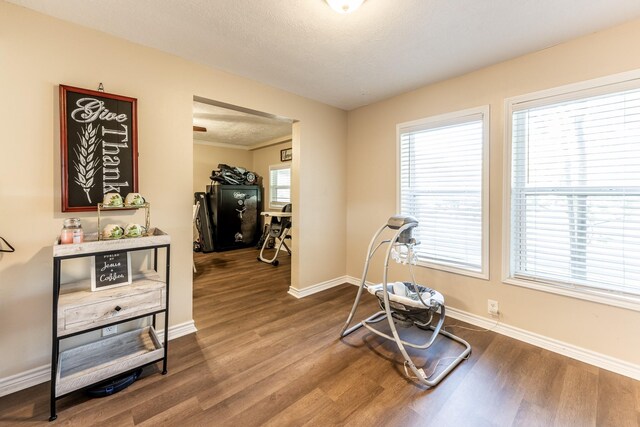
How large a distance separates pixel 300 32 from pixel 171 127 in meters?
1.29

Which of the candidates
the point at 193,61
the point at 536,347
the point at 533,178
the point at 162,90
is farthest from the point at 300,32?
the point at 536,347

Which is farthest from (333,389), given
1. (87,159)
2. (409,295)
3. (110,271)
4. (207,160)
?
(207,160)

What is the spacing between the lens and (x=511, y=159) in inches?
92.8

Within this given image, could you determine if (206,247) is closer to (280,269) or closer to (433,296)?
(280,269)

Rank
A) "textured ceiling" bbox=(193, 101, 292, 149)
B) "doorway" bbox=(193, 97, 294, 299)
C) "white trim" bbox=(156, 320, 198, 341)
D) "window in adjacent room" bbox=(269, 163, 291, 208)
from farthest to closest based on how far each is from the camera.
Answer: "window in adjacent room" bbox=(269, 163, 291, 208)
"doorway" bbox=(193, 97, 294, 299)
"textured ceiling" bbox=(193, 101, 292, 149)
"white trim" bbox=(156, 320, 198, 341)

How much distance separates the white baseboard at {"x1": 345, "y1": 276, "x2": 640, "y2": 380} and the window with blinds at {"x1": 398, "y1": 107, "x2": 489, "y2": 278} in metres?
0.44

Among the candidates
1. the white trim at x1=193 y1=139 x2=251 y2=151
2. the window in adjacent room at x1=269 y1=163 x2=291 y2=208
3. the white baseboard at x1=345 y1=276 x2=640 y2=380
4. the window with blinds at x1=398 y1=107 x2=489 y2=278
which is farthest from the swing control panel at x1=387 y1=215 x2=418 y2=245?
the white trim at x1=193 y1=139 x2=251 y2=151

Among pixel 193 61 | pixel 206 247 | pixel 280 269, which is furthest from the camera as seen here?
pixel 206 247

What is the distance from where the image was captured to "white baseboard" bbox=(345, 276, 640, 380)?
6.19 feet

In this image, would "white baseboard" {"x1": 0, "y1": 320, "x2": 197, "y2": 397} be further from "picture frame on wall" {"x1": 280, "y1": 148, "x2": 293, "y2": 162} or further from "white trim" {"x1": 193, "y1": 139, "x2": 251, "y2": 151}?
"white trim" {"x1": 193, "y1": 139, "x2": 251, "y2": 151}

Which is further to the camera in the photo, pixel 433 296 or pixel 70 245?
pixel 433 296

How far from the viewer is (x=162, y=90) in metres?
2.21

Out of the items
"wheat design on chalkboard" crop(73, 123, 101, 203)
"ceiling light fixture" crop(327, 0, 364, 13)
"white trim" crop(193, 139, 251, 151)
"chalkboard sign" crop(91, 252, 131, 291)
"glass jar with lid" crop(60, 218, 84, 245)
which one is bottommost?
"chalkboard sign" crop(91, 252, 131, 291)

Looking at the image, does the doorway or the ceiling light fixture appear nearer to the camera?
the ceiling light fixture
